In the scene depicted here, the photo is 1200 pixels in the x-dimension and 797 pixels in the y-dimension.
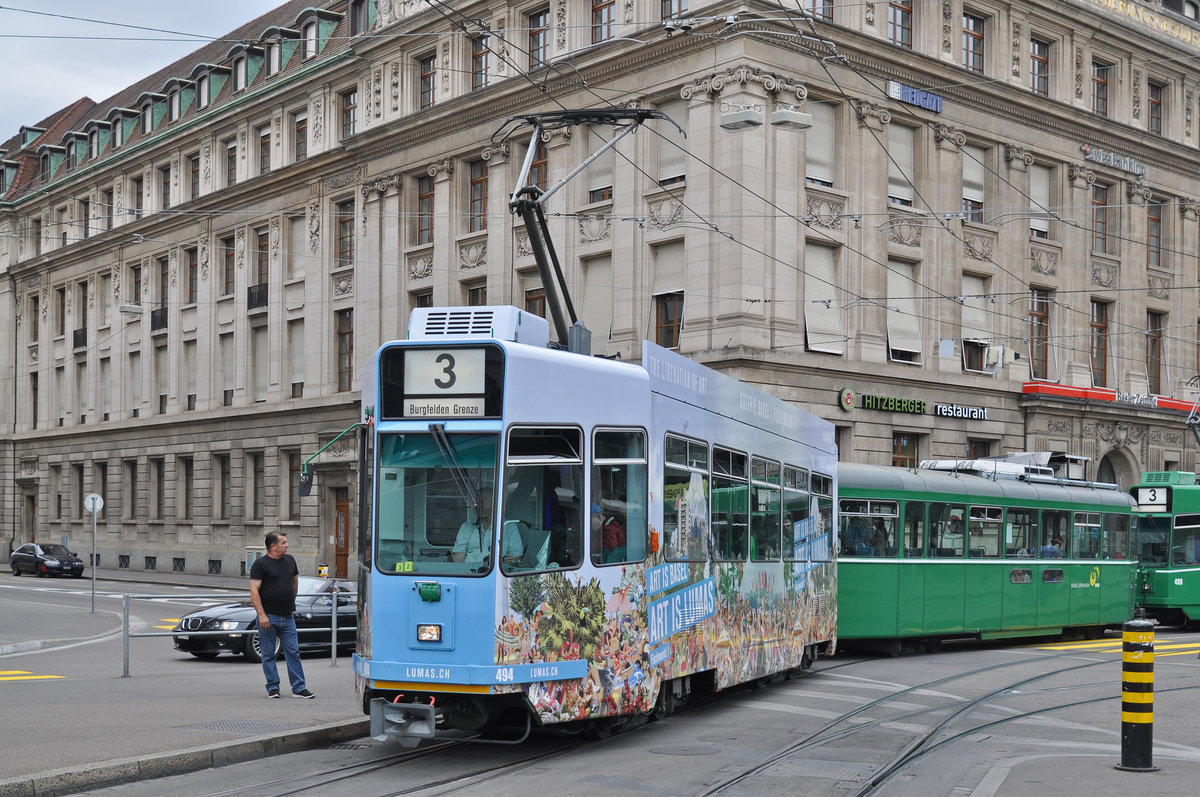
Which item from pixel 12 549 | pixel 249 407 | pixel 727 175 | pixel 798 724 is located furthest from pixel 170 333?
pixel 798 724

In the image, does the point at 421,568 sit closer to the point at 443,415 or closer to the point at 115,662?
the point at 443,415

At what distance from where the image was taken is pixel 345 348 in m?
43.6

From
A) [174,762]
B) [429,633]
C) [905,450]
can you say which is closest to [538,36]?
[905,450]

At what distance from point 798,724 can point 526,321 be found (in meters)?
4.61

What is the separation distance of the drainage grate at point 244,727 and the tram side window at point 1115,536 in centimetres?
1830

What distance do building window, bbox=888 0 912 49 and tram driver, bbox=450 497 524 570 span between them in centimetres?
2784

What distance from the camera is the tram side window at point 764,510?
14094 millimetres

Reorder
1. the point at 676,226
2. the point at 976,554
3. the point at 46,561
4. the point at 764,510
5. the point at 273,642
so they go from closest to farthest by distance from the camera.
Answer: the point at 273,642
the point at 764,510
the point at 976,554
the point at 676,226
the point at 46,561

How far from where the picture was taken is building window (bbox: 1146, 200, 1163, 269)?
4281 cm

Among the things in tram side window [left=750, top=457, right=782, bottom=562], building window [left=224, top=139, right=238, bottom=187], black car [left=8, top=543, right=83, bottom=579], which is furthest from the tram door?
tram side window [left=750, top=457, right=782, bottom=562]

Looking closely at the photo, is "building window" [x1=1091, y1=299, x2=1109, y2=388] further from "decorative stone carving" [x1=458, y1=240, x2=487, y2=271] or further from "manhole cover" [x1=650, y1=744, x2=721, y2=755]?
"manhole cover" [x1=650, y1=744, x2=721, y2=755]

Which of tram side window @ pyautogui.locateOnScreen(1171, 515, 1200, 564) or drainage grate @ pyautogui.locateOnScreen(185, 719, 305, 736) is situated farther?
tram side window @ pyautogui.locateOnScreen(1171, 515, 1200, 564)

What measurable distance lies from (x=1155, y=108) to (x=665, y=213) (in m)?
19.0

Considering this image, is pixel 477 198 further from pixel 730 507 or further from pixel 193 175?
pixel 730 507
